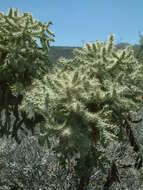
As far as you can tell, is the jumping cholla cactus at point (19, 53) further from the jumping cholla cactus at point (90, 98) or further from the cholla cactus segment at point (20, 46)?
the jumping cholla cactus at point (90, 98)

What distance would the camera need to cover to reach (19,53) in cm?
445

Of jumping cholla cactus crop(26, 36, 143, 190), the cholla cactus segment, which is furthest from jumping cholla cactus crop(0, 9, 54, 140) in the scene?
jumping cholla cactus crop(26, 36, 143, 190)

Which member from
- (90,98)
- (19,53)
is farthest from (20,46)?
(90,98)

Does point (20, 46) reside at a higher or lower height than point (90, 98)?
higher

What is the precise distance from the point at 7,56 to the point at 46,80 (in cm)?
75

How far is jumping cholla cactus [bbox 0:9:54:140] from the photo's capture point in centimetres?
444

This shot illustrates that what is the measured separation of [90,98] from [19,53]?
111 centimetres

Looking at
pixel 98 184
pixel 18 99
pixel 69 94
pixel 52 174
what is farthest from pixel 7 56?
pixel 98 184

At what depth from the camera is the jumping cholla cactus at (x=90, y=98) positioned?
3637 mm

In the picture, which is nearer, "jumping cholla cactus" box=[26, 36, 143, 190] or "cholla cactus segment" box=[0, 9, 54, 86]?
"jumping cholla cactus" box=[26, 36, 143, 190]

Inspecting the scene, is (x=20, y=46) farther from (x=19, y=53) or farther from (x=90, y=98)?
(x=90, y=98)

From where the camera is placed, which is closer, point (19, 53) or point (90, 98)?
point (90, 98)

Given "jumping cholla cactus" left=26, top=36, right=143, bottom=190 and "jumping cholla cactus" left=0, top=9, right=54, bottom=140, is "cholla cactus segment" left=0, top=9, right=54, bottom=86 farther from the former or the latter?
"jumping cholla cactus" left=26, top=36, right=143, bottom=190

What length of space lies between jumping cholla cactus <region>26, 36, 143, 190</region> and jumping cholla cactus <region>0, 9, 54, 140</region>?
337 mm
